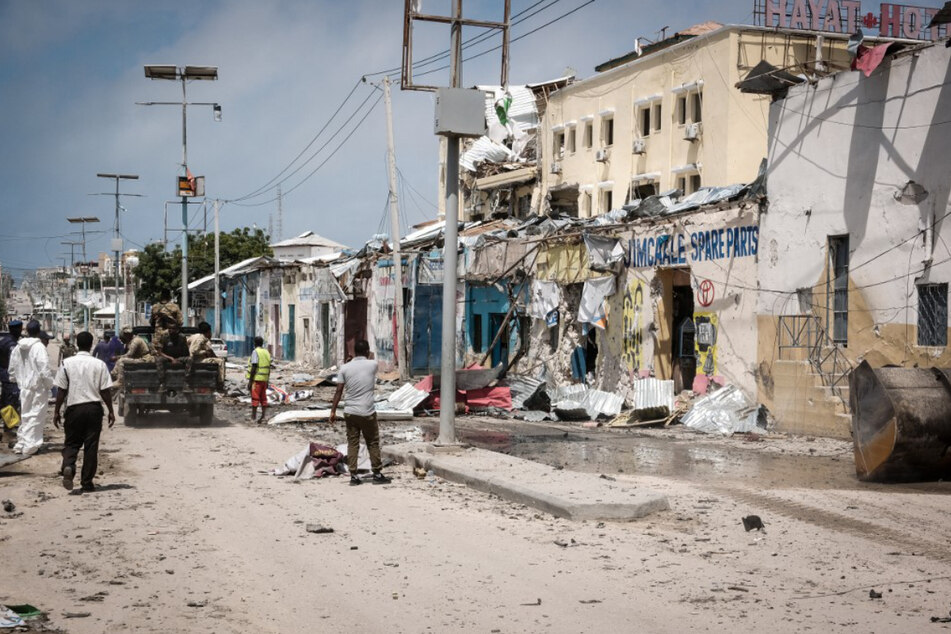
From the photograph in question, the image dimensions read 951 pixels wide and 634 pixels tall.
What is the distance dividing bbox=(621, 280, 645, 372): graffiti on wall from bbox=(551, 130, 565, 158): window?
25149mm

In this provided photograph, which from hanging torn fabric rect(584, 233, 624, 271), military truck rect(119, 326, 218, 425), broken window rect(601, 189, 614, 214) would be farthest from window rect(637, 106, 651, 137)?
military truck rect(119, 326, 218, 425)

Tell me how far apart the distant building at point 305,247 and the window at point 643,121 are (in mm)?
37920

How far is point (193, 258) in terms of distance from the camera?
7675cm

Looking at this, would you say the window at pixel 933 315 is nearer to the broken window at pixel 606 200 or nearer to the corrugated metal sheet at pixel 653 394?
the corrugated metal sheet at pixel 653 394

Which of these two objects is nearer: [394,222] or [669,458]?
[669,458]

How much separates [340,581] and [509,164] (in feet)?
143

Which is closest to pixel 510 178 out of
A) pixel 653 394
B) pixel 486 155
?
pixel 486 155

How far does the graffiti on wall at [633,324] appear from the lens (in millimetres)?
23234

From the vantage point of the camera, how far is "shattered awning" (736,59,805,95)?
18.2 m

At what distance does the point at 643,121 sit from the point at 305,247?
3995 cm

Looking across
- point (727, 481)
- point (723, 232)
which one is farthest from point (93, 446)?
point (723, 232)

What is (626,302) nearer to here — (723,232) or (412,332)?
(723,232)

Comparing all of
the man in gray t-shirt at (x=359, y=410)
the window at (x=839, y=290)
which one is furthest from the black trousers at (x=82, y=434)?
the window at (x=839, y=290)

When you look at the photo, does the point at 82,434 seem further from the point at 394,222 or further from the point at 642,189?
the point at 642,189
